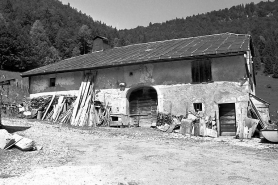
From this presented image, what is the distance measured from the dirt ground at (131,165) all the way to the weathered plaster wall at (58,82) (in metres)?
8.86

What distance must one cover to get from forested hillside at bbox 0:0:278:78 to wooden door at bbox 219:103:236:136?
40173 mm

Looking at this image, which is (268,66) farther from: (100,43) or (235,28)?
(100,43)

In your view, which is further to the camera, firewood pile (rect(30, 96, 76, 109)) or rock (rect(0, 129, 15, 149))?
→ firewood pile (rect(30, 96, 76, 109))

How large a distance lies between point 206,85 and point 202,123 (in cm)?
242

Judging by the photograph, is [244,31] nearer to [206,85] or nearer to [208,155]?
[206,85]

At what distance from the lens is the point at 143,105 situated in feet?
54.5

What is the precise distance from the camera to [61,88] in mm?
18438

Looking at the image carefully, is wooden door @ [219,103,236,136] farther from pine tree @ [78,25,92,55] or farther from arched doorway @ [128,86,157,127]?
pine tree @ [78,25,92,55]

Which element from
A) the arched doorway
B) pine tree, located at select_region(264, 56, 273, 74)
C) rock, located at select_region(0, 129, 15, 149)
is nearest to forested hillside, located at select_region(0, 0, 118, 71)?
the arched doorway

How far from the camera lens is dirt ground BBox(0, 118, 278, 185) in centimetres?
545

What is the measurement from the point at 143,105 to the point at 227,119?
521cm

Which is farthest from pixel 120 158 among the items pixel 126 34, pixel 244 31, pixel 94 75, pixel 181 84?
pixel 244 31

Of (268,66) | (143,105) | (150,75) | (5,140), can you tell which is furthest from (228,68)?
(268,66)

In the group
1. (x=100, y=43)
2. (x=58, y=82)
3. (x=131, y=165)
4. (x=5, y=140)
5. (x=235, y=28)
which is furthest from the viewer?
(x=235, y=28)
